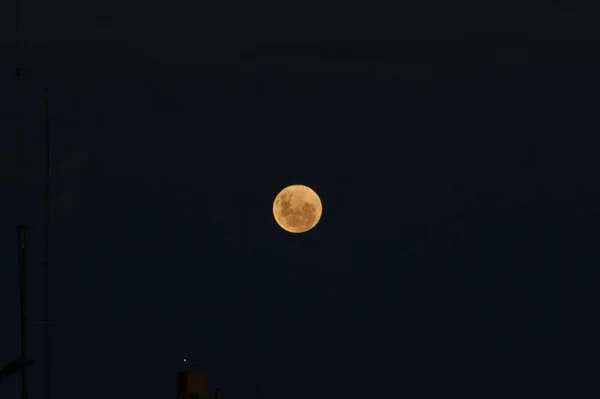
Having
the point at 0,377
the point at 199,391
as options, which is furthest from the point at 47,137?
Result: the point at 199,391

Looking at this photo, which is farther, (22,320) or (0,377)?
(0,377)

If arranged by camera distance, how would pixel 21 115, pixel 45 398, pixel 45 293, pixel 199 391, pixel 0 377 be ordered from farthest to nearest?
pixel 199 391 < pixel 0 377 < pixel 21 115 < pixel 45 293 < pixel 45 398

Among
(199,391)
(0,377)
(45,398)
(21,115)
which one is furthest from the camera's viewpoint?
(199,391)

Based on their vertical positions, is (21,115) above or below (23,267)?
above

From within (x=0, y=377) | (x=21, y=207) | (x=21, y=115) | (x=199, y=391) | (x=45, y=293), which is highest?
(x=21, y=115)

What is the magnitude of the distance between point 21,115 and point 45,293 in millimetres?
6709

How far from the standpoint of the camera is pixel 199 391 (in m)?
99.2

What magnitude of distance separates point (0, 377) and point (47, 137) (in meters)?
10.9

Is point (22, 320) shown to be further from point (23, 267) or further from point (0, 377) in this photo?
point (0, 377)

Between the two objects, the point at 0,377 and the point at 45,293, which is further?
the point at 0,377

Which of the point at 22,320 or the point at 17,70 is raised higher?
the point at 17,70

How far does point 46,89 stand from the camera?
43719 mm

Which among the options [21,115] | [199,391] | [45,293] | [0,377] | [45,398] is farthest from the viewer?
[199,391]

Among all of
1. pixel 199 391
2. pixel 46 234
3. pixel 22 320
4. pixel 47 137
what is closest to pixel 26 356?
pixel 22 320
